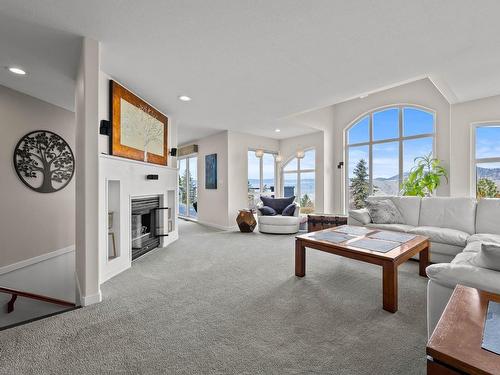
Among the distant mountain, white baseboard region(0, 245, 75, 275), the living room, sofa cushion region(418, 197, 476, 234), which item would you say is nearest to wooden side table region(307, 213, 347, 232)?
the living room

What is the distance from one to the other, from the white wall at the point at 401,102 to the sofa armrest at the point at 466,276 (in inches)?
148

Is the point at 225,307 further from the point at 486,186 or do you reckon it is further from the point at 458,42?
the point at 486,186

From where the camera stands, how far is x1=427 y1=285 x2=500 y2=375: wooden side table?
2.25 feet

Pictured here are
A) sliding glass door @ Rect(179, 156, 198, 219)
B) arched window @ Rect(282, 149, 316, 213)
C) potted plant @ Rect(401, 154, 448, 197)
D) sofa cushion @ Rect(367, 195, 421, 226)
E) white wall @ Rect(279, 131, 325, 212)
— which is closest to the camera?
sofa cushion @ Rect(367, 195, 421, 226)

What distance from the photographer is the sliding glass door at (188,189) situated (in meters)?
7.61

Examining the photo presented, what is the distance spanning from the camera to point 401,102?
5.33 metres

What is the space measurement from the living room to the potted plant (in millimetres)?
49

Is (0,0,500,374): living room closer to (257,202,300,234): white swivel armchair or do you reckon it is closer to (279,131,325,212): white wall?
(257,202,300,234): white swivel armchair

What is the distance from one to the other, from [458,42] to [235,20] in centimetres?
213

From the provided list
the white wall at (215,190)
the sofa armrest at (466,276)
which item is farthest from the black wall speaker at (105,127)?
the sofa armrest at (466,276)

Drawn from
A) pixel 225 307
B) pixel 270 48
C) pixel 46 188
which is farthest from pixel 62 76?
Answer: pixel 225 307

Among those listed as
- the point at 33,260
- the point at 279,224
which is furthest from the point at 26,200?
the point at 279,224

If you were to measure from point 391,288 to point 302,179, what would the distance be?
5235 millimetres

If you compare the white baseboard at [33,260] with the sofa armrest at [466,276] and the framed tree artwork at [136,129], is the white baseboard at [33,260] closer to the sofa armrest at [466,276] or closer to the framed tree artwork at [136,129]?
the framed tree artwork at [136,129]
